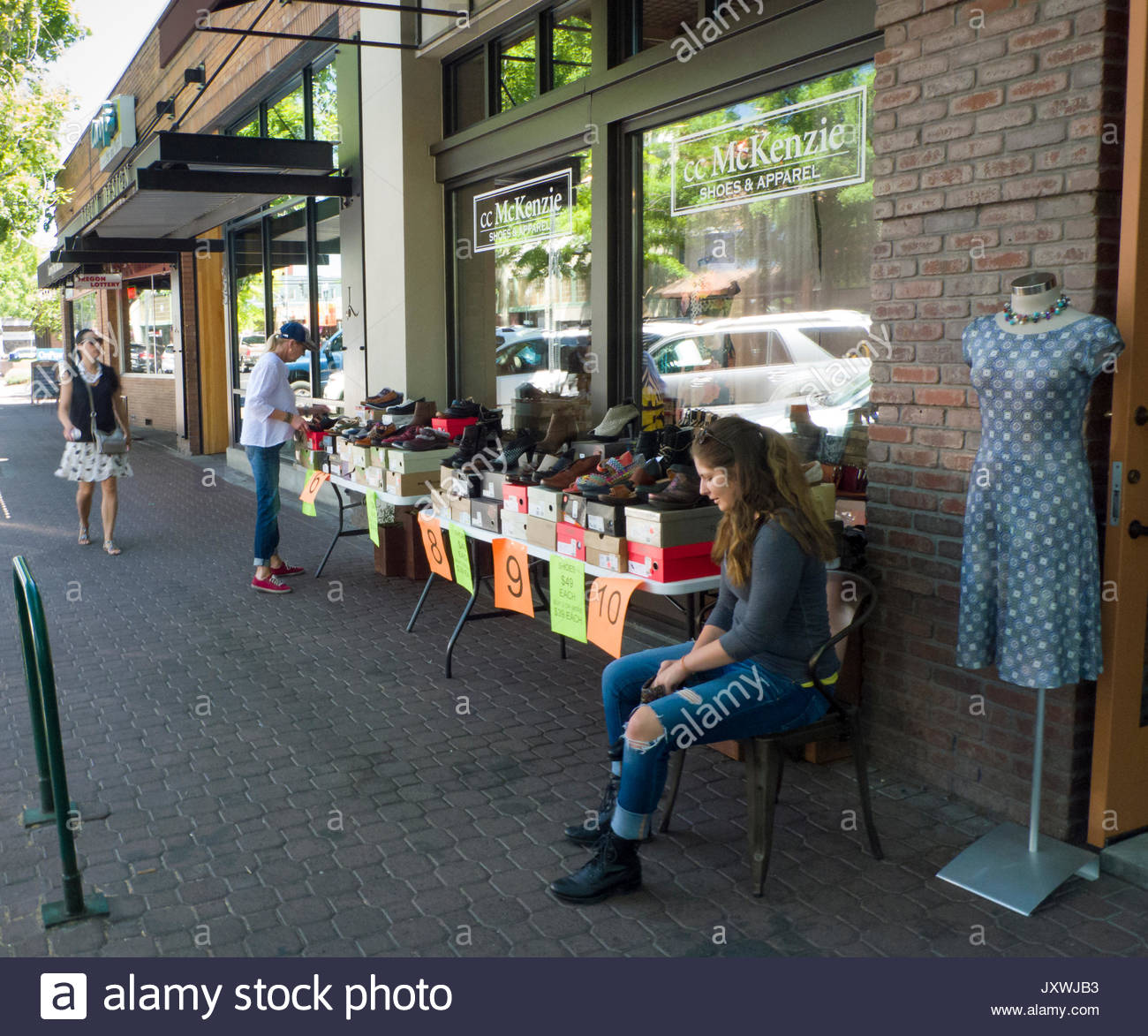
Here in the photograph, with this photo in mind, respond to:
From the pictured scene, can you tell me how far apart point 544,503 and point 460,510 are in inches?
39.6

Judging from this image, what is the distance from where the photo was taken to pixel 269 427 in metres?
7.70

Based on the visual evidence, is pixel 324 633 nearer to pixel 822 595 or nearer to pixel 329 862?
pixel 329 862

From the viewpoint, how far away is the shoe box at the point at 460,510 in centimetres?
587

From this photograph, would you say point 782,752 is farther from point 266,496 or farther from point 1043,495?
point 266,496

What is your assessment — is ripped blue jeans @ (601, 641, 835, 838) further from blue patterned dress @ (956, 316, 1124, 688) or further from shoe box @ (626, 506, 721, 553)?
shoe box @ (626, 506, 721, 553)

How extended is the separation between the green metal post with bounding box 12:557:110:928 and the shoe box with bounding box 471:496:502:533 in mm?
2455

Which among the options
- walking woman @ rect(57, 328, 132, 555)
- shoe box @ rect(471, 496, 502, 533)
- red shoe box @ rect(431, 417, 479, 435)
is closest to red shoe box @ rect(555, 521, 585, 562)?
shoe box @ rect(471, 496, 502, 533)

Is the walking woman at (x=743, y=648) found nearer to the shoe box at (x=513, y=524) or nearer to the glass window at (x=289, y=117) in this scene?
the shoe box at (x=513, y=524)

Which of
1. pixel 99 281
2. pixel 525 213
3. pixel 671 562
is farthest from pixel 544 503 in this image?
pixel 99 281

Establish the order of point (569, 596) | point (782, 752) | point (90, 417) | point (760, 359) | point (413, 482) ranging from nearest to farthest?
point (782, 752)
point (569, 596)
point (760, 359)
point (413, 482)
point (90, 417)

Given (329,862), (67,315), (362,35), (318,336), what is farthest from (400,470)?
(67,315)

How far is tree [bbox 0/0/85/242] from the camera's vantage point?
1911 cm
